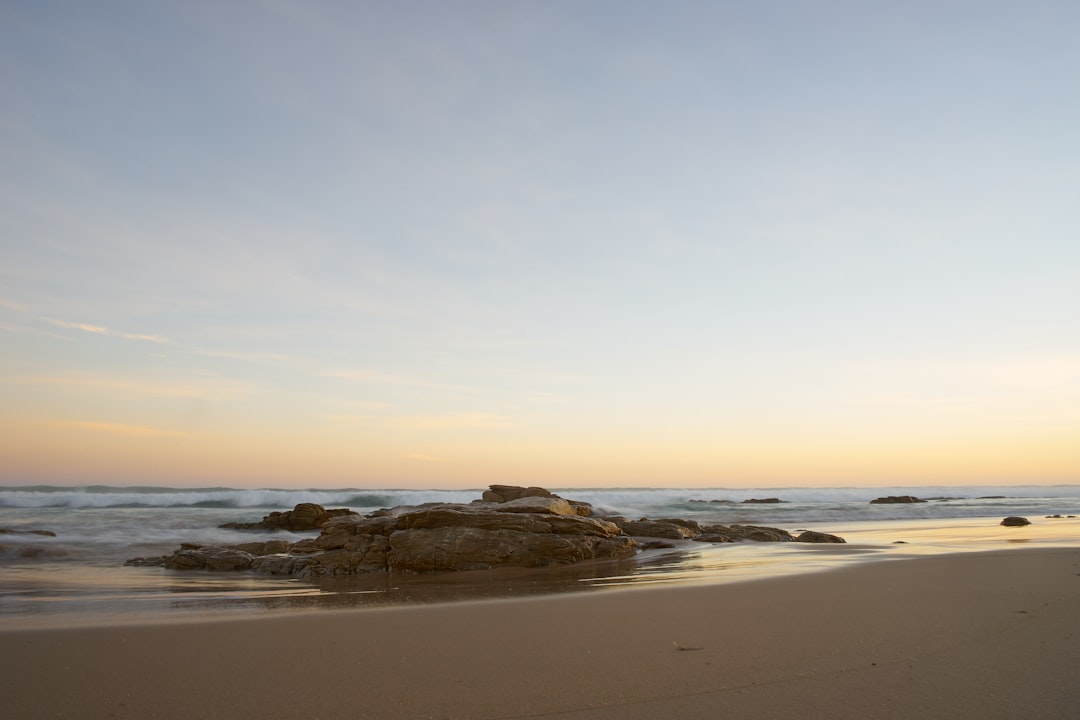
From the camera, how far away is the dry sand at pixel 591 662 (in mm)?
3680

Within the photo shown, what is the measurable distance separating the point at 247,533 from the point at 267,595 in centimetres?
1348

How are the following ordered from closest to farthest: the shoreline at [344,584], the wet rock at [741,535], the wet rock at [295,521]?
the shoreline at [344,584] < the wet rock at [741,535] < the wet rock at [295,521]

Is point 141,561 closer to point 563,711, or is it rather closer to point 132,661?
point 132,661

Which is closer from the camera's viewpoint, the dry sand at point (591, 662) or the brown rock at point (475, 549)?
the dry sand at point (591, 662)

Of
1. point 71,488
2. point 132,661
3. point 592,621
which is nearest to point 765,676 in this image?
point 592,621

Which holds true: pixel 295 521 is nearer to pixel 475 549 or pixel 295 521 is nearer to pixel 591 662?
pixel 475 549

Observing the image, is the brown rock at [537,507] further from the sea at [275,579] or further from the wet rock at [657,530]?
the wet rock at [657,530]

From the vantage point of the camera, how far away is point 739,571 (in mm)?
10164

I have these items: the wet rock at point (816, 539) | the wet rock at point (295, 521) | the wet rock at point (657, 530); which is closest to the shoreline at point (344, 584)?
the wet rock at point (816, 539)

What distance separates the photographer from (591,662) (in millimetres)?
4508

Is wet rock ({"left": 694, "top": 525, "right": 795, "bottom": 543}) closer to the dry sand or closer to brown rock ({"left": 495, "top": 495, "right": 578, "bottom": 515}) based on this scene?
brown rock ({"left": 495, "top": 495, "right": 578, "bottom": 515})

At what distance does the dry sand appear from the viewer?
3.68m

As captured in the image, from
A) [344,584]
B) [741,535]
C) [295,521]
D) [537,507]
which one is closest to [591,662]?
[344,584]

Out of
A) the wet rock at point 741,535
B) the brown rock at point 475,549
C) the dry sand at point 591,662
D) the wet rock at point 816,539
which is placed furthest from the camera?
the wet rock at point 741,535
